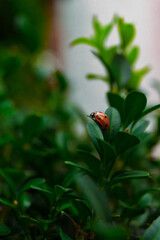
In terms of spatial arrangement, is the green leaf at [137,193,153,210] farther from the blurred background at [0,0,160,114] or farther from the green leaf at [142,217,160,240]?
the blurred background at [0,0,160,114]

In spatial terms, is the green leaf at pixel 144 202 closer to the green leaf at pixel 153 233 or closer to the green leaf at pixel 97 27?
the green leaf at pixel 153 233

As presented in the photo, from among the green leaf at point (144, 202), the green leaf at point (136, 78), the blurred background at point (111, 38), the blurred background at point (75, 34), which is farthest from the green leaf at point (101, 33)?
the blurred background at point (111, 38)

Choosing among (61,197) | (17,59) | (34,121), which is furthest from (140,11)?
(61,197)

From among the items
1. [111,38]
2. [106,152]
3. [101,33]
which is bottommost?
[106,152]

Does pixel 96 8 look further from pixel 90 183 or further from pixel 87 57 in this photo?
pixel 90 183

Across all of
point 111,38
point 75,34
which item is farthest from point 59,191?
point 75,34

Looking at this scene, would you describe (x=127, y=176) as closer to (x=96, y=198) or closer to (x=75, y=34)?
(x=96, y=198)

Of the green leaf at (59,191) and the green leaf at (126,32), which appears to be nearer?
the green leaf at (59,191)
